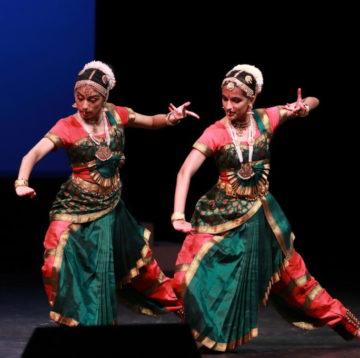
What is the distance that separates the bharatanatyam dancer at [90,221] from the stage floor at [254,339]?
1.39 feet

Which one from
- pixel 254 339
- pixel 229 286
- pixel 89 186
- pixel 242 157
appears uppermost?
pixel 242 157

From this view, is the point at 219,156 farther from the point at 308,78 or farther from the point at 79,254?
the point at 308,78

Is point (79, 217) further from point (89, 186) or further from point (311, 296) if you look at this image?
point (311, 296)

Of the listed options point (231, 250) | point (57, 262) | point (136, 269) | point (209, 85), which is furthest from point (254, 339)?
point (209, 85)

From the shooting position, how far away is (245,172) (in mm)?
5012

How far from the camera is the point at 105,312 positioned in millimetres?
4941

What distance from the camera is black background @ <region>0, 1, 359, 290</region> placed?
6.93 m

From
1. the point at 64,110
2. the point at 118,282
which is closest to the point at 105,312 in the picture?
the point at 118,282

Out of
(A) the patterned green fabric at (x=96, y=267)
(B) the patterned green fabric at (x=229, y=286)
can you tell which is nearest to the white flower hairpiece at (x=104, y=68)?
(A) the patterned green fabric at (x=96, y=267)

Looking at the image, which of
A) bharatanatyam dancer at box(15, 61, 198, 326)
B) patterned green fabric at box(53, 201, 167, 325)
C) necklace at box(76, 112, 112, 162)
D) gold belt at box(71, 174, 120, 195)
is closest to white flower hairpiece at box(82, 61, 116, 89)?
bharatanatyam dancer at box(15, 61, 198, 326)

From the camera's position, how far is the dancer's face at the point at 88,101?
495 centimetres

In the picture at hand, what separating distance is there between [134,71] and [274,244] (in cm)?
227

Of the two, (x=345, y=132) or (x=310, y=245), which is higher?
(x=345, y=132)

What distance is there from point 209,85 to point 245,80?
6.84ft
